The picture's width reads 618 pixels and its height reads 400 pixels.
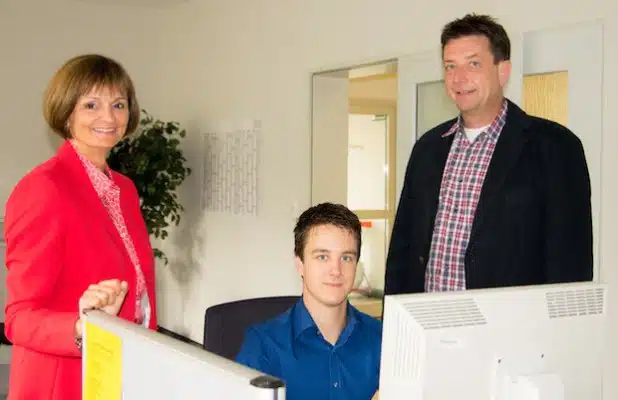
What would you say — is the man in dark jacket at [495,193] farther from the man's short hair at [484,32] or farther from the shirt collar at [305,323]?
the shirt collar at [305,323]

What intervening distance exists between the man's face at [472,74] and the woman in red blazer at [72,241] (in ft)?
3.21

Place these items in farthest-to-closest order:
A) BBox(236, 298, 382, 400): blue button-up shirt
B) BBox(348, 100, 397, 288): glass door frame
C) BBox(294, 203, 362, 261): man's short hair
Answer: BBox(348, 100, 397, 288): glass door frame
BBox(294, 203, 362, 261): man's short hair
BBox(236, 298, 382, 400): blue button-up shirt

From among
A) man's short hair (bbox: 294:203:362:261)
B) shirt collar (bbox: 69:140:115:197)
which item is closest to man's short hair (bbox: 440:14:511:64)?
man's short hair (bbox: 294:203:362:261)

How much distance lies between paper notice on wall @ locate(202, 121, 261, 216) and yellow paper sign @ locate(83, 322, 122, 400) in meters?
4.27

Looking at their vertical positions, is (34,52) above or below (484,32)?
above

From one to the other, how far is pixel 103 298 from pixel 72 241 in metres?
0.28

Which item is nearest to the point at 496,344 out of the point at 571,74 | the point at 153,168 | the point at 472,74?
the point at 472,74

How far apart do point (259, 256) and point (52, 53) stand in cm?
240

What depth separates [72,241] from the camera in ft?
4.97

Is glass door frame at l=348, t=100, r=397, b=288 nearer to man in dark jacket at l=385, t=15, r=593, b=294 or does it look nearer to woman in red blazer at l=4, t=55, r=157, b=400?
man in dark jacket at l=385, t=15, r=593, b=294

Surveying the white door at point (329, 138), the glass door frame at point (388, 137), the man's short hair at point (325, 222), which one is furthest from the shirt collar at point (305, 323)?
the glass door frame at point (388, 137)

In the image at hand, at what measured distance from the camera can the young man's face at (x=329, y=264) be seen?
1783mm

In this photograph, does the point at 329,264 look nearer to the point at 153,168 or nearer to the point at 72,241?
the point at 72,241

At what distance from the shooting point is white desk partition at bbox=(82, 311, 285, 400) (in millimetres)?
812
